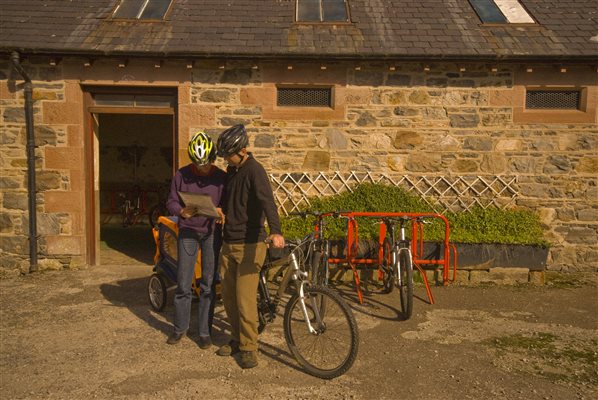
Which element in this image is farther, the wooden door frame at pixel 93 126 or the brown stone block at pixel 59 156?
the wooden door frame at pixel 93 126

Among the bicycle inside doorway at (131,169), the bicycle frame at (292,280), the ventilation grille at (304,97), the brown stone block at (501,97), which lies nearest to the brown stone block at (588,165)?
the brown stone block at (501,97)

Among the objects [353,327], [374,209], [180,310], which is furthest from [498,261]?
[180,310]

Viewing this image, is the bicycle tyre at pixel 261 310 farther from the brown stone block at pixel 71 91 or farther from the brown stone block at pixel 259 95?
the brown stone block at pixel 71 91

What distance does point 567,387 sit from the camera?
3701 mm

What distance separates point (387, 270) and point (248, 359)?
257 centimetres

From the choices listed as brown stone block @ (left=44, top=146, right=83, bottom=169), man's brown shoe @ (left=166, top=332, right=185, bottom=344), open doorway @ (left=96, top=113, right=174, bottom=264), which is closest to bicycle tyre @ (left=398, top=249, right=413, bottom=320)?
man's brown shoe @ (left=166, top=332, right=185, bottom=344)

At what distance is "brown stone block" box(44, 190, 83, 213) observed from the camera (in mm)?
7289

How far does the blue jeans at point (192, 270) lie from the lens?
4332 mm

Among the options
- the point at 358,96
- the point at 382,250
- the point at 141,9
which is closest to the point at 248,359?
the point at 382,250

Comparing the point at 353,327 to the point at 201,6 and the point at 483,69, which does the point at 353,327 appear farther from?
the point at 201,6

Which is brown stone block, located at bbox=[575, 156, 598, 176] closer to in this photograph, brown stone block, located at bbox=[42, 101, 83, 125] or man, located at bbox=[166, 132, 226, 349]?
man, located at bbox=[166, 132, 226, 349]

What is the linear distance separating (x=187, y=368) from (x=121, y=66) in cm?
507

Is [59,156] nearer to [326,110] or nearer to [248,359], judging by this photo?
[326,110]

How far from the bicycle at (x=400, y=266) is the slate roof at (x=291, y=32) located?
115 inches
